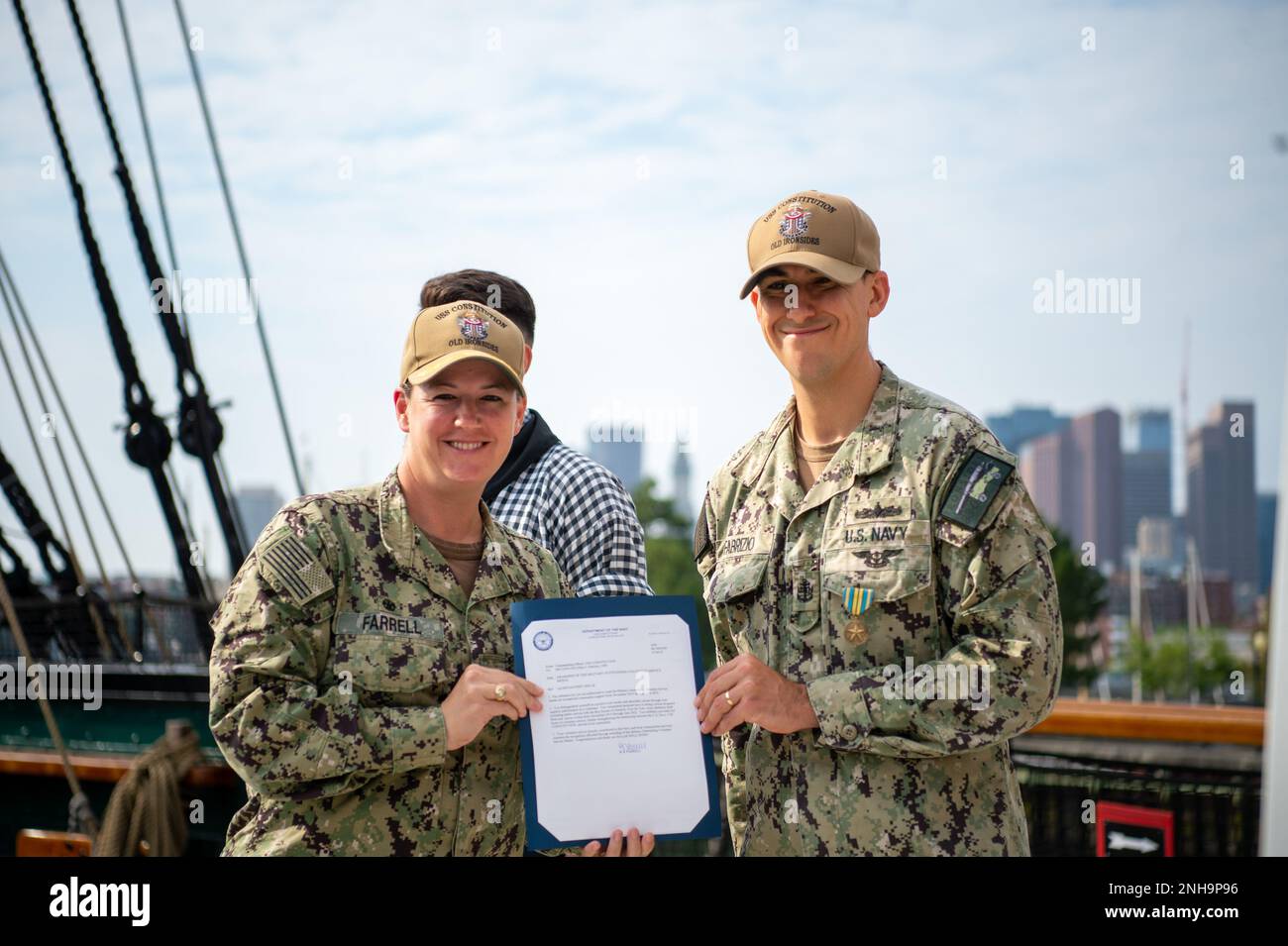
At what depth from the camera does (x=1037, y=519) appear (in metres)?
2.76

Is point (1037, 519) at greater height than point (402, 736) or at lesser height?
greater

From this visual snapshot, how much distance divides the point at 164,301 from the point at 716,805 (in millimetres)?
4901

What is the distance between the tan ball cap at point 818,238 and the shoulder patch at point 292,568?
1218 mm

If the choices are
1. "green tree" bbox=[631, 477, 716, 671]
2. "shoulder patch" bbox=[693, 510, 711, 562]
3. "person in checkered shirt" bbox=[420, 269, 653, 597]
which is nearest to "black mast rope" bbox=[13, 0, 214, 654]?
"person in checkered shirt" bbox=[420, 269, 653, 597]

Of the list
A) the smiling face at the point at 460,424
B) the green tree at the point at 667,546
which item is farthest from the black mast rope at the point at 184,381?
the green tree at the point at 667,546

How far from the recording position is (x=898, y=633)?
112 inches

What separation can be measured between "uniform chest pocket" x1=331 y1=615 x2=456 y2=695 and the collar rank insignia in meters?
0.98

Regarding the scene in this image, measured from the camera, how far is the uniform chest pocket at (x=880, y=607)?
2.80 metres

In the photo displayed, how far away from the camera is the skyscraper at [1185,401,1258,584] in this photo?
16550 cm

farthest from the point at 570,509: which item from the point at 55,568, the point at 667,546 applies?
the point at 667,546

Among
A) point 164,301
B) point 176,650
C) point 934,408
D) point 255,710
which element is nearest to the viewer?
point 255,710

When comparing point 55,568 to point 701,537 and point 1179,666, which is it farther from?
point 1179,666
